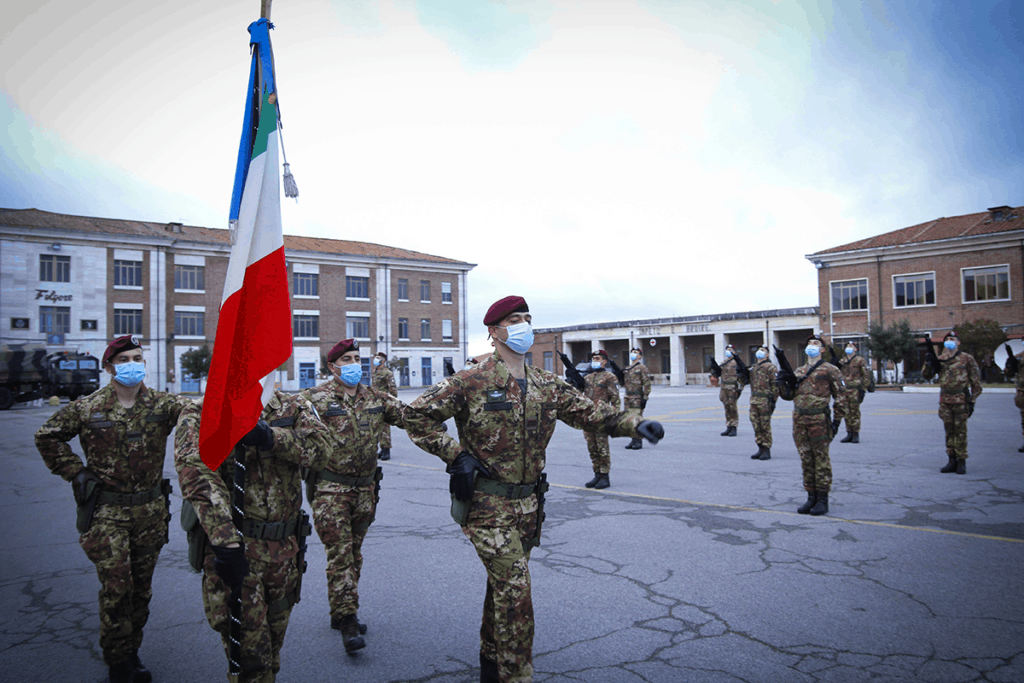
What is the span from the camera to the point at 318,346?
52.3 m

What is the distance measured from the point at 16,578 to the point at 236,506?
4.09 m

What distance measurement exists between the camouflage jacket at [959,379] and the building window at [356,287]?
4886 centimetres

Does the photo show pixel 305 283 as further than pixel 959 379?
Yes

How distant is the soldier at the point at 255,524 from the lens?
2977mm

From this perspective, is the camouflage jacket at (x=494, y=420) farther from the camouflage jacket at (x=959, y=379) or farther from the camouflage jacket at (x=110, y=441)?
A: the camouflage jacket at (x=959, y=379)

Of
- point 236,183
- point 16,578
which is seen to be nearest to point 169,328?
point 16,578

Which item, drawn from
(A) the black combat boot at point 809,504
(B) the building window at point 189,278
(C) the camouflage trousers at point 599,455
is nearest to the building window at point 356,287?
(B) the building window at point 189,278

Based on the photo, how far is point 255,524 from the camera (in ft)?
10.9

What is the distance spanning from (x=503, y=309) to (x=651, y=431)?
1177mm

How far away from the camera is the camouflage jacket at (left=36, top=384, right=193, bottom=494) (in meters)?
3.99

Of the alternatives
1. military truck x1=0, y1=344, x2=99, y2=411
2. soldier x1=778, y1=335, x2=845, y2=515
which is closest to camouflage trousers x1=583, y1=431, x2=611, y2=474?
soldier x1=778, y1=335, x2=845, y2=515

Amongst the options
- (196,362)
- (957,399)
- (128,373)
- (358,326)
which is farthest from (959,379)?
(358,326)

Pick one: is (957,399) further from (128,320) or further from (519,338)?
(128,320)

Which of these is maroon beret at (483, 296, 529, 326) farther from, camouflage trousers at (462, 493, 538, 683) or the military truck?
the military truck
